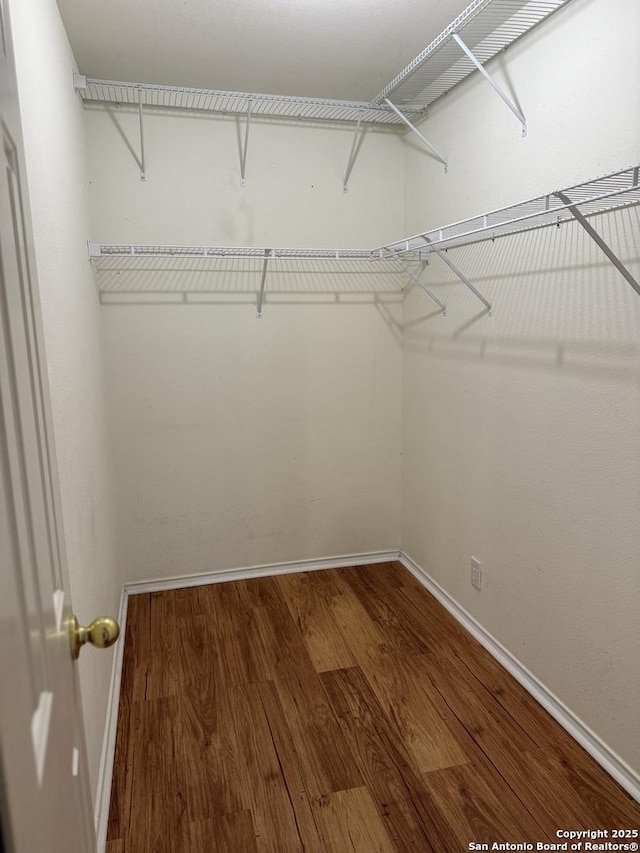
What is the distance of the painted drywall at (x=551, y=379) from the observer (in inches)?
63.1

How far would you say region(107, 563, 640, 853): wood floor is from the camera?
60.9 inches

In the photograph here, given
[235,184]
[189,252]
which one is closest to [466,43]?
[235,184]

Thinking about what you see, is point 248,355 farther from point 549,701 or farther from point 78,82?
point 549,701

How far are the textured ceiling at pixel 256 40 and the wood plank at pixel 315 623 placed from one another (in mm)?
2355

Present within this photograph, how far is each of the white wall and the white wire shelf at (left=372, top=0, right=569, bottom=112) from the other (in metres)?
0.50

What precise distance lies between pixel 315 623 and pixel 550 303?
5.45 feet

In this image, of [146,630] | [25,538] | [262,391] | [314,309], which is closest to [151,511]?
[146,630]

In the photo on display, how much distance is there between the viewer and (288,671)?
2221 millimetres

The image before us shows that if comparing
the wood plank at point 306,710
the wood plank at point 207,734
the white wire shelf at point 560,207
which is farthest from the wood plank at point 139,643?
the white wire shelf at point 560,207

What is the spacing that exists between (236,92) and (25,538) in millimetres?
2417

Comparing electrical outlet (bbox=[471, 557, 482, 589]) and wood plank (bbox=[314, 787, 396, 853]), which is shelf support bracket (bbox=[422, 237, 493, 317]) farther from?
wood plank (bbox=[314, 787, 396, 853])

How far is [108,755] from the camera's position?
1742 millimetres

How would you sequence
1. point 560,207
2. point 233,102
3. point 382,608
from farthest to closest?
point 382,608 → point 233,102 → point 560,207

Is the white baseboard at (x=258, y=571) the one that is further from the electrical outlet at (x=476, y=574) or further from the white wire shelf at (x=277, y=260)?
the white wire shelf at (x=277, y=260)
